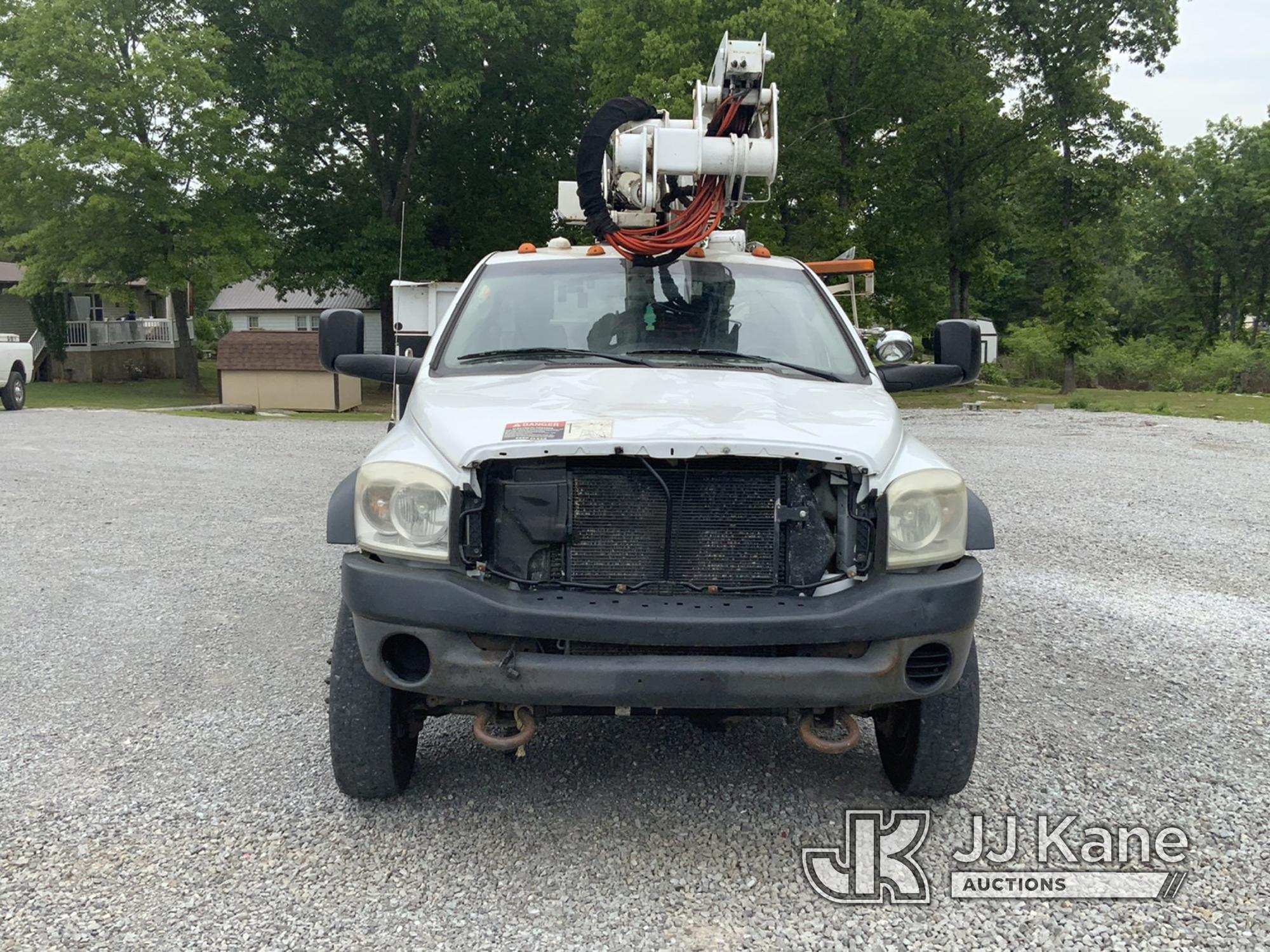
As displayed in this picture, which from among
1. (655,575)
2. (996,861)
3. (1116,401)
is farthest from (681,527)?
(1116,401)

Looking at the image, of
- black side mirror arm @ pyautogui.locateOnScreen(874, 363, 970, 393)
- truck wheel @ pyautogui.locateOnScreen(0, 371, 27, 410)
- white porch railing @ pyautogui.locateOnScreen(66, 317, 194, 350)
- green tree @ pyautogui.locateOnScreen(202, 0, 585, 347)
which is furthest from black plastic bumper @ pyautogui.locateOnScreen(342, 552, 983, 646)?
white porch railing @ pyautogui.locateOnScreen(66, 317, 194, 350)

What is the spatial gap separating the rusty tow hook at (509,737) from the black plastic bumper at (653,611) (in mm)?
361

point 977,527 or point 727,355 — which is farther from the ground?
point 727,355

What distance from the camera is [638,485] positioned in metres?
3.29

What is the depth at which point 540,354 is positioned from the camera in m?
4.34

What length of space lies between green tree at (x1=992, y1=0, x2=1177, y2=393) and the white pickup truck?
24.2 meters

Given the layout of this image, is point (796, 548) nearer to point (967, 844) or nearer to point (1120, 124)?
point (967, 844)

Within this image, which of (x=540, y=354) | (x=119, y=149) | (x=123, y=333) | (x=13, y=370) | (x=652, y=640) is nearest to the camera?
(x=652, y=640)

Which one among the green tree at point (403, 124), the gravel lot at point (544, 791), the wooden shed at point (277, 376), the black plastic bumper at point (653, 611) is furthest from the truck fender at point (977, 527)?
the green tree at point (403, 124)

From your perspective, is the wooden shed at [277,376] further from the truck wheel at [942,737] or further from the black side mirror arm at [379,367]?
the truck wheel at [942,737]

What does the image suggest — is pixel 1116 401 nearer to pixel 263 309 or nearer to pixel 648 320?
pixel 648 320

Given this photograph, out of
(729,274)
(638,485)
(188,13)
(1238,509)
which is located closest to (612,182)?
(729,274)

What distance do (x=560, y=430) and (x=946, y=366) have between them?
2221 millimetres

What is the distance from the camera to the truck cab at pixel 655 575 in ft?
10.1
